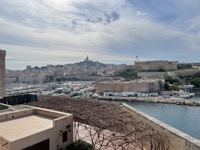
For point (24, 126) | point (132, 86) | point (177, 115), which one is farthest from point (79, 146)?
point (132, 86)

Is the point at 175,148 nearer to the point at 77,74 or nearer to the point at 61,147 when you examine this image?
the point at 61,147

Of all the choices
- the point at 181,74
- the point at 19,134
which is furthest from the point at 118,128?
the point at 181,74

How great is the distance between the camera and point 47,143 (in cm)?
766

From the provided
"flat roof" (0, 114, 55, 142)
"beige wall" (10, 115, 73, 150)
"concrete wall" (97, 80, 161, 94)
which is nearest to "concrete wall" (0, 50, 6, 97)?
"flat roof" (0, 114, 55, 142)

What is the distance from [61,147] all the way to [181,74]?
6798cm

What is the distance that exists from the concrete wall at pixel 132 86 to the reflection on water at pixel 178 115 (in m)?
9.03

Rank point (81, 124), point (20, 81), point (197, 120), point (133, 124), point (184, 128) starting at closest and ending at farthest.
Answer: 1. point (133, 124)
2. point (81, 124)
3. point (184, 128)
4. point (197, 120)
5. point (20, 81)

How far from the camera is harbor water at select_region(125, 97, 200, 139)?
1095 inches

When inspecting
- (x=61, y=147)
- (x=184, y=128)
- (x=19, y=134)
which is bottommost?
(x=184, y=128)

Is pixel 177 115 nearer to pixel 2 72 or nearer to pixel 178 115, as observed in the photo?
pixel 178 115

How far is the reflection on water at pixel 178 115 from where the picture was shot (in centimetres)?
2788

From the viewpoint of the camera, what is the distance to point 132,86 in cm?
5606

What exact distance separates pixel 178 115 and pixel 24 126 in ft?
103

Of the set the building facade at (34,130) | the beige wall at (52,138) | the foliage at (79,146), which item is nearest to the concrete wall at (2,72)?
the building facade at (34,130)
